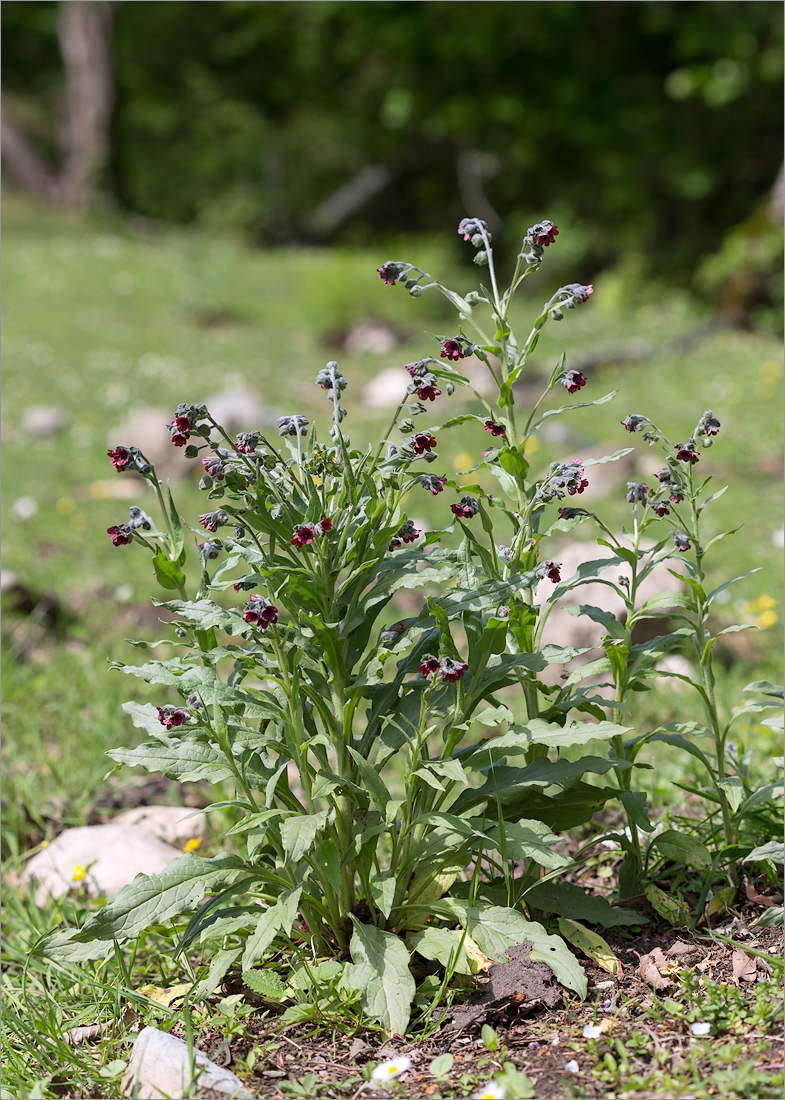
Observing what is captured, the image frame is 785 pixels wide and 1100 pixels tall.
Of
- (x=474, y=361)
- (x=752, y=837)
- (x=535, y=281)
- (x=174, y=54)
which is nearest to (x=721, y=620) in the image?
(x=752, y=837)

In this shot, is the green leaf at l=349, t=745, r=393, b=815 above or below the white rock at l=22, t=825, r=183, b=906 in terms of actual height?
above

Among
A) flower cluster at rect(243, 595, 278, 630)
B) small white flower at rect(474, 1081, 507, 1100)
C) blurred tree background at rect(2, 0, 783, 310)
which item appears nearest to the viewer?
small white flower at rect(474, 1081, 507, 1100)

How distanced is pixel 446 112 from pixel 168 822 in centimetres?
1703

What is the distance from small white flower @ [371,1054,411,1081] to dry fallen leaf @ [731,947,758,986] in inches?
25.6

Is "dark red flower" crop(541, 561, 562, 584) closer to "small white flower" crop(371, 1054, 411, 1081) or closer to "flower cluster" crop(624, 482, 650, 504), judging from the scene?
"flower cluster" crop(624, 482, 650, 504)

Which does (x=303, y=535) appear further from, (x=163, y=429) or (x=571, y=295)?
(x=163, y=429)

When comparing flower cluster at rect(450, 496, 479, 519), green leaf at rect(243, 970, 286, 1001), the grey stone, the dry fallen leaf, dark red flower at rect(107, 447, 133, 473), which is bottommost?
the dry fallen leaf

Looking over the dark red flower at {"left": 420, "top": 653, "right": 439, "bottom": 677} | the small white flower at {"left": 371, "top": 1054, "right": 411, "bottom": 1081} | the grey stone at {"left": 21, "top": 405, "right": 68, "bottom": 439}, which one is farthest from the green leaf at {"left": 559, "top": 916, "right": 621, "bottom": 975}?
the grey stone at {"left": 21, "top": 405, "right": 68, "bottom": 439}

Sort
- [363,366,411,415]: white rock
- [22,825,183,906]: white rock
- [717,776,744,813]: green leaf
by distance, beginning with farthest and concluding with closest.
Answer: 1. [363,366,411,415]: white rock
2. [22,825,183,906]: white rock
3. [717,776,744,813]: green leaf

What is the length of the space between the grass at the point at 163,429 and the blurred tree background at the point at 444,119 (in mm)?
2603

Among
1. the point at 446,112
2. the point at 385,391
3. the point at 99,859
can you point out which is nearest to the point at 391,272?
the point at 99,859

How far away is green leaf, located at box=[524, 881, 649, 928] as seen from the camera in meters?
2.04

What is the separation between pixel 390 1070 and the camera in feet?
5.58

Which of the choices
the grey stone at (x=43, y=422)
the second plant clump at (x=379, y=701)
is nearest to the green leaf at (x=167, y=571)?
the second plant clump at (x=379, y=701)
